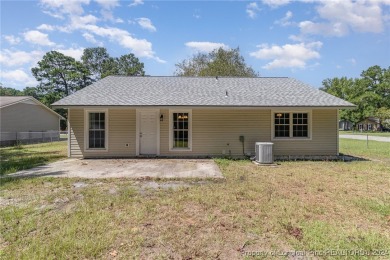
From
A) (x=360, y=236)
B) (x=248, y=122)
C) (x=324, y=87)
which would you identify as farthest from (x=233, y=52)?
(x=324, y=87)

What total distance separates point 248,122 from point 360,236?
8400mm

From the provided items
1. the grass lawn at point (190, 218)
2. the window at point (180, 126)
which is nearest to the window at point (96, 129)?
the window at point (180, 126)

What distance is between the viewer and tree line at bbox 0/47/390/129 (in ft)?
123

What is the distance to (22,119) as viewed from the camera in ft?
80.0

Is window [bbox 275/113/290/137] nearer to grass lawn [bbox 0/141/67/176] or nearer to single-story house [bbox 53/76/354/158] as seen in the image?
single-story house [bbox 53/76/354/158]

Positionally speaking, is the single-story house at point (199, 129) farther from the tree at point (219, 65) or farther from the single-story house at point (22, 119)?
the tree at point (219, 65)

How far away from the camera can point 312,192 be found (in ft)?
20.5

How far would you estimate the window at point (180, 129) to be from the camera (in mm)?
11984

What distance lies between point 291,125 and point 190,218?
8.96 meters

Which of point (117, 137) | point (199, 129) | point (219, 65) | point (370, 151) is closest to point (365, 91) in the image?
point (219, 65)

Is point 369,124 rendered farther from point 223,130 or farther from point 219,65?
point 223,130

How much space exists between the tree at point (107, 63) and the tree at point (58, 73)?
7.41 m

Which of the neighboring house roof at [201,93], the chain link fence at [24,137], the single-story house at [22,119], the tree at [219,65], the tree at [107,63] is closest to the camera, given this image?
the neighboring house roof at [201,93]

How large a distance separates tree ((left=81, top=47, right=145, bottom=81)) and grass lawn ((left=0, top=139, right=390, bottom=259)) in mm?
56347
